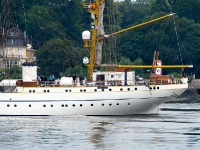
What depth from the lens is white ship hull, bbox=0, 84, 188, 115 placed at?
100500 mm

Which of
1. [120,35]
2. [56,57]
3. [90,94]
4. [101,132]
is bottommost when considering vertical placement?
[101,132]

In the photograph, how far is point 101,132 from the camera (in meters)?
82.1

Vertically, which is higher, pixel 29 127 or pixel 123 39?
pixel 123 39

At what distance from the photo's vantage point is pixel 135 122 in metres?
92.3

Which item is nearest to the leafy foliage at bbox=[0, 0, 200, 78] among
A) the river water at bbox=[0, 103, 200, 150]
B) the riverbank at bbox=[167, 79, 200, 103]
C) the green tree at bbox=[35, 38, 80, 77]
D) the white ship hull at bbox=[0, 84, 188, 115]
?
the green tree at bbox=[35, 38, 80, 77]

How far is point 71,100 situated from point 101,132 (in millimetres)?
18806

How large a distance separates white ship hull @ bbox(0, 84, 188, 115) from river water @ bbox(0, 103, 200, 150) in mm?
Result: 1893

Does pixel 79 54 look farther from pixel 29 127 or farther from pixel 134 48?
pixel 29 127

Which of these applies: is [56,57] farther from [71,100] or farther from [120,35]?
[71,100]

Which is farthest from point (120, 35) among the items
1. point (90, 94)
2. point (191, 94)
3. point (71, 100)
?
point (71, 100)

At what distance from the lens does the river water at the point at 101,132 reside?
7356 cm

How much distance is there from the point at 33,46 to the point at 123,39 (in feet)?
49.7

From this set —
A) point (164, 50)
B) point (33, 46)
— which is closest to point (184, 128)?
point (164, 50)

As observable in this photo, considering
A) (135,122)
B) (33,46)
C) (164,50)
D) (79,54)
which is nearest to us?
(135,122)
